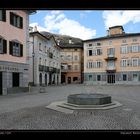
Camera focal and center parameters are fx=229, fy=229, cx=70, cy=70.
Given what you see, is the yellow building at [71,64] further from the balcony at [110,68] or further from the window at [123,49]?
the window at [123,49]

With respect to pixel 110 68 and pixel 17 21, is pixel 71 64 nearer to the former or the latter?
pixel 110 68

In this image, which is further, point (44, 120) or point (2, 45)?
point (2, 45)

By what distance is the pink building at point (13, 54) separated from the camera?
1527 centimetres

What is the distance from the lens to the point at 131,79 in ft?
124

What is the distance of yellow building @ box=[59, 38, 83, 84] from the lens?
161ft

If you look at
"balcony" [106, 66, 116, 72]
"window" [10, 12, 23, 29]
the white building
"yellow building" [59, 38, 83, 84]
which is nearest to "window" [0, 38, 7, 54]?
"window" [10, 12, 23, 29]

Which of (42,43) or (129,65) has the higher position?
(42,43)

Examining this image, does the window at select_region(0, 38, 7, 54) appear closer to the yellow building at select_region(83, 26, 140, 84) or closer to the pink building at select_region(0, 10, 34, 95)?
the pink building at select_region(0, 10, 34, 95)

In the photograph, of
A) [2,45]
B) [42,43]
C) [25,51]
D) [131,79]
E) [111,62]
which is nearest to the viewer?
[2,45]

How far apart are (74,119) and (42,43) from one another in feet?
90.3

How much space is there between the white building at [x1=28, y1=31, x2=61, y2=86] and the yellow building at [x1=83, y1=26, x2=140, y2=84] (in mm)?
5956

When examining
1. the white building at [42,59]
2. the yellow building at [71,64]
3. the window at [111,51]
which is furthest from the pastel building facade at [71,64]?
the window at [111,51]
